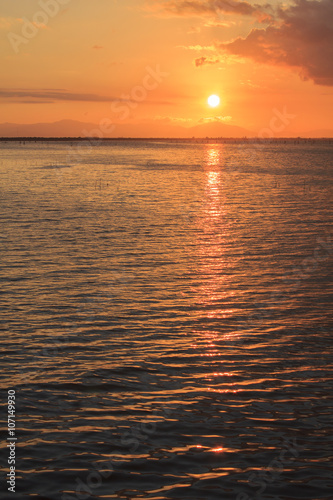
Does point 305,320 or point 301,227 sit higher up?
point 301,227

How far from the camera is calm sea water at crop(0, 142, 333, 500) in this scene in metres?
11.2

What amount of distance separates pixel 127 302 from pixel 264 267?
381 inches

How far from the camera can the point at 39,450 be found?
11.8 meters

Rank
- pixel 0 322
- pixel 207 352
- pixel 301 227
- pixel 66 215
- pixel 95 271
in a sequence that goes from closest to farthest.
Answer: pixel 207 352 < pixel 0 322 < pixel 95 271 < pixel 301 227 < pixel 66 215

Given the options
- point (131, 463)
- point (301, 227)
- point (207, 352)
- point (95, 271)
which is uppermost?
point (301, 227)

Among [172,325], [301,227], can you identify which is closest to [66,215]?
[301,227]

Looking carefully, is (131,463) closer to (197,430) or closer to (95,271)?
(197,430)

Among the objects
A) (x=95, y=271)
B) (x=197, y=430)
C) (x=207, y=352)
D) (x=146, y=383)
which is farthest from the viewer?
(x=95, y=271)

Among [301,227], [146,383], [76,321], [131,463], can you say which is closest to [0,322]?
[76,321]

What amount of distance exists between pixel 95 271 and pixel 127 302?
5448mm

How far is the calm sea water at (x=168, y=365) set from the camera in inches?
440

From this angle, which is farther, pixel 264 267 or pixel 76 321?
pixel 264 267

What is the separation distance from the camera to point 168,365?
16.3 meters

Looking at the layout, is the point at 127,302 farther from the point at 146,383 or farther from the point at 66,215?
the point at 66,215
